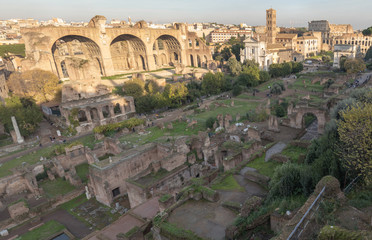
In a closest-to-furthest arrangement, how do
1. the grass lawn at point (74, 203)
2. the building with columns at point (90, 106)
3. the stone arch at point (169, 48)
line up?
the grass lawn at point (74, 203) < the building with columns at point (90, 106) < the stone arch at point (169, 48)

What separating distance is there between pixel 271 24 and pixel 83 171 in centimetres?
7971

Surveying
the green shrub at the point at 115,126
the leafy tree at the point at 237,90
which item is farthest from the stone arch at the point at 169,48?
the green shrub at the point at 115,126

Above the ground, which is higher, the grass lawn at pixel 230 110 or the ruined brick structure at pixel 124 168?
the ruined brick structure at pixel 124 168

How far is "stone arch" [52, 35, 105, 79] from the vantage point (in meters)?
38.6

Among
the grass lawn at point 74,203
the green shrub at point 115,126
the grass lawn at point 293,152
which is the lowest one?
the grass lawn at point 74,203

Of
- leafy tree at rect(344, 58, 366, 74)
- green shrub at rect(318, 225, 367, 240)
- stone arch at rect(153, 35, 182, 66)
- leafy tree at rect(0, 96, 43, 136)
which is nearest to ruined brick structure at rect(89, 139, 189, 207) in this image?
green shrub at rect(318, 225, 367, 240)

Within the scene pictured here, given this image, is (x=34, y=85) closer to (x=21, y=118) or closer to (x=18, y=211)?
(x=21, y=118)

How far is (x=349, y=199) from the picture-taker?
28.0 feet

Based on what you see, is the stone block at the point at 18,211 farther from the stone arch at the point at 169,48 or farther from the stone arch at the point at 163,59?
the stone arch at the point at 163,59

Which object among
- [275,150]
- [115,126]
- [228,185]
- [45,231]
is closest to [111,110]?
[115,126]

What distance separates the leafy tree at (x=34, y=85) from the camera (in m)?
40.2

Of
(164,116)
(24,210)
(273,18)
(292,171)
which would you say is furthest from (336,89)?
(273,18)

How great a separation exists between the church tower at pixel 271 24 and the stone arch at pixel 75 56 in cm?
5597

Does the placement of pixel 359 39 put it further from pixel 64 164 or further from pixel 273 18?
pixel 64 164
